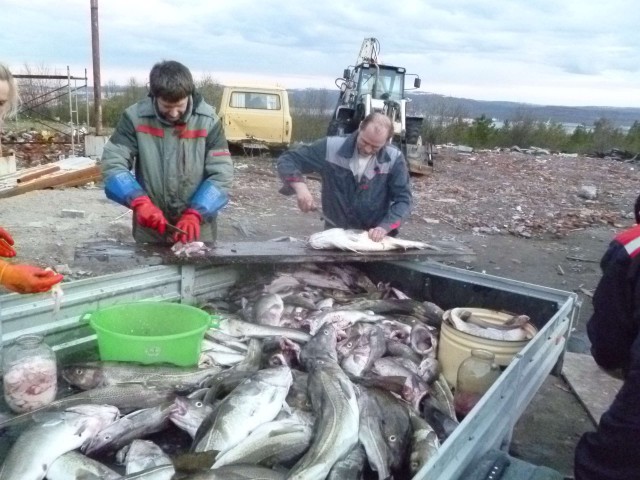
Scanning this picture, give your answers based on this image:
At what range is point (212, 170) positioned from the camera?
398cm

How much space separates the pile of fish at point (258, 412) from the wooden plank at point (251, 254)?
40 cm

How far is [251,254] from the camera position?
3744mm

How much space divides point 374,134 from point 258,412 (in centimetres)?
258

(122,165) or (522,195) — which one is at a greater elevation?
(122,165)

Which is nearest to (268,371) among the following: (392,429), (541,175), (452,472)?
(392,429)

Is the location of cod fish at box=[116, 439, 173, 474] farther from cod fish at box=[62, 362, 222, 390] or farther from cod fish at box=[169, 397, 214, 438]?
cod fish at box=[62, 362, 222, 390]

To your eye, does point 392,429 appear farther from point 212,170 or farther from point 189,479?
point 212,170

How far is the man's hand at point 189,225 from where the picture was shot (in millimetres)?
3752

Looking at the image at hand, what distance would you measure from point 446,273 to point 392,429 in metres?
1.79

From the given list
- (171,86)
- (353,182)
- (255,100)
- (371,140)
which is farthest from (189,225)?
(255,100)

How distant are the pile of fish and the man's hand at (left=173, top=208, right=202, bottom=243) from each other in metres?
0.63

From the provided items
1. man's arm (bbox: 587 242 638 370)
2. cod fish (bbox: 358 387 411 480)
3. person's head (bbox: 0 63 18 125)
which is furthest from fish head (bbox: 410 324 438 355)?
person's head (bbox: 0 63 18 125)

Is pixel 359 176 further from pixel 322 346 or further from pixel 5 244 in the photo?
pixel 5 244

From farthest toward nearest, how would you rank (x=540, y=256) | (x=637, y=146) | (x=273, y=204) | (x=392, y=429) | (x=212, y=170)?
(x=637, y=146) < (x=273, y=204) < (x=540, y=256) < (x=212, y=170) < (x=392, y=429)
